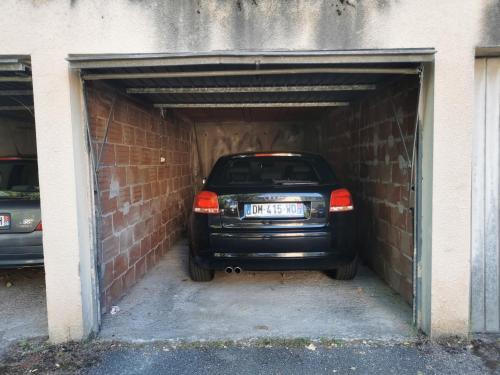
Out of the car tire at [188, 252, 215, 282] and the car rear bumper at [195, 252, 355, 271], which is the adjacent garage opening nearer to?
the car tire at [188, 252, 215, 282]

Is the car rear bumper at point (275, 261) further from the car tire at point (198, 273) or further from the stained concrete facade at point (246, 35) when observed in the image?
the stained concrete facade at point (246, 35)

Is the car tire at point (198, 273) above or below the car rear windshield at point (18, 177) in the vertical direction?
below

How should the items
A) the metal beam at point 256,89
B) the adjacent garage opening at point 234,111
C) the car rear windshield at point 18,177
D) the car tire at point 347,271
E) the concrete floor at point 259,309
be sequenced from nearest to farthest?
1. the adjacent garage opening at point 234,111
2. the concrete floor at point 259,309
3. the metal beam at point 256,89
4. the car tire at point 347,271
5. the car rear windshield at point 18,177

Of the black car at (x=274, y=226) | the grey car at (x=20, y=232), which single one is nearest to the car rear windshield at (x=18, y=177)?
the grey car at (x=20, y=232)

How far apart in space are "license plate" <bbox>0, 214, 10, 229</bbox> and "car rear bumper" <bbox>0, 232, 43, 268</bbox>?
9 cm

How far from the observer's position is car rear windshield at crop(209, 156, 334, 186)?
3.83 meters

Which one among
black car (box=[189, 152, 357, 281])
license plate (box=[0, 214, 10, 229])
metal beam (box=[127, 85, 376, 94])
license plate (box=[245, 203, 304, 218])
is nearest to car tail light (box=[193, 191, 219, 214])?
black car (box=[189, 152, 357, 281])

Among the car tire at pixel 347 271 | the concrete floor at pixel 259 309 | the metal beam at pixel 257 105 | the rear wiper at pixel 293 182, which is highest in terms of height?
the metal beam at pixel 257 105

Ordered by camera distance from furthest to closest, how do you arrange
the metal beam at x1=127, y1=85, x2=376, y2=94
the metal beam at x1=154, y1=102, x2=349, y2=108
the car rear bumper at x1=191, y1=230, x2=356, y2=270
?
the metal beam at x1=154, y1=102, x2=349, y2=108
the metal beam at x1=127, y1=85, x2=376, y2=94
the car rear bumper at x1=191, y1=230, x2=356, y2=270

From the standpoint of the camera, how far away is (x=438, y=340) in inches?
110

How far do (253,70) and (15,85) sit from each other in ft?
8.76

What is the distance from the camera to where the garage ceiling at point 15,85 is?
2.67 metres

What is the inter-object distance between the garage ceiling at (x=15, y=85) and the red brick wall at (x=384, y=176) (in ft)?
10.9

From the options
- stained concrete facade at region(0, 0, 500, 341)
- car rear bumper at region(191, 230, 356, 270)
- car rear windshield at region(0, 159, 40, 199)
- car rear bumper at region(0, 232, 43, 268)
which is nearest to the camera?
stained concrete facade at region(0, 0, 500, 341)
